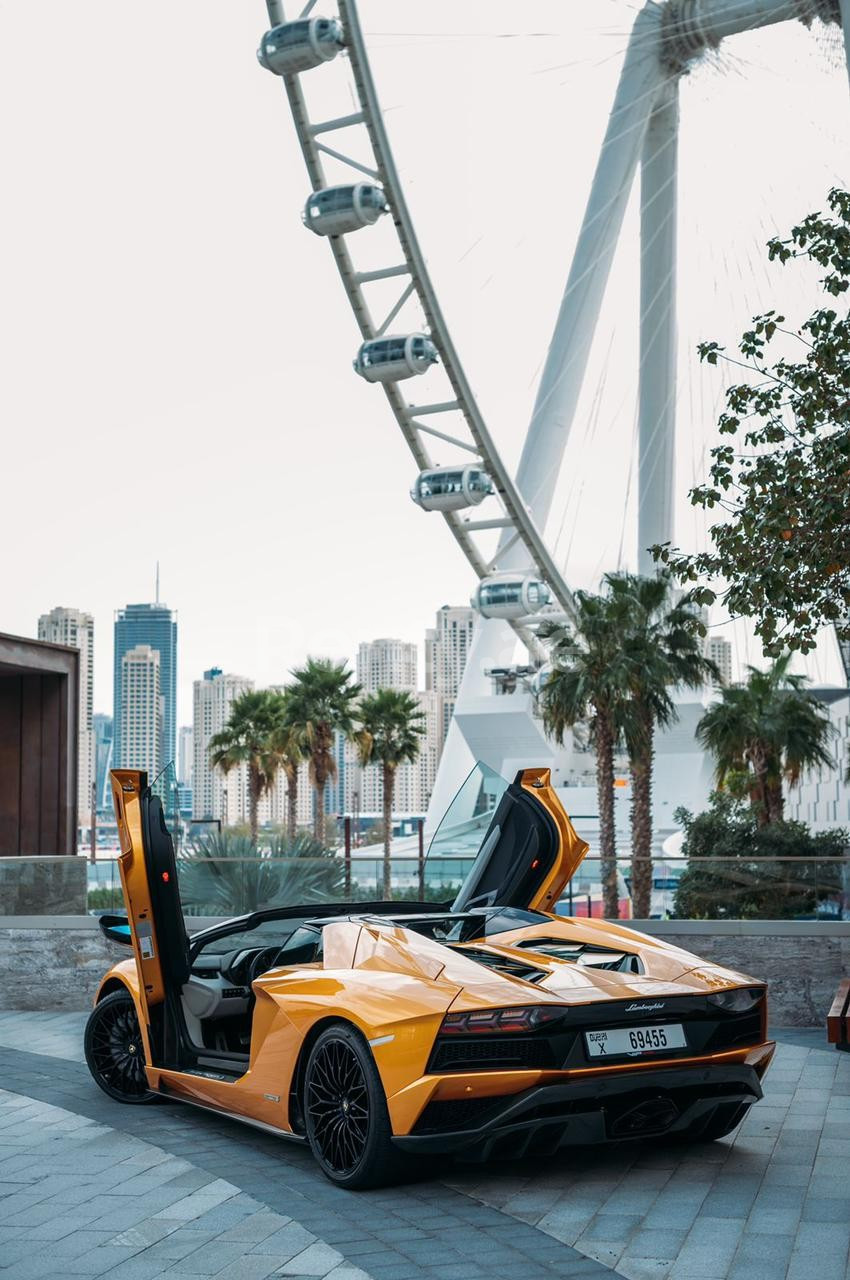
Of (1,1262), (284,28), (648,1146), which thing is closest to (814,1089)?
(648,1146)

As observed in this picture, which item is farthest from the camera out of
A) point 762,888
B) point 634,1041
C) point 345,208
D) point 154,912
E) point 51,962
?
point 345,208

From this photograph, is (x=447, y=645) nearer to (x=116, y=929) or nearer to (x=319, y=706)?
(x=319, y=706)

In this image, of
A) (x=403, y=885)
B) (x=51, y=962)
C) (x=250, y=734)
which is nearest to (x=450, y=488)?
(x=250, y=734)

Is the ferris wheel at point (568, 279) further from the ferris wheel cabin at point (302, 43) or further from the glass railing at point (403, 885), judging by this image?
the glass railing at point (403, 885)

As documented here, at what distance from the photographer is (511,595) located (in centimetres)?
4084

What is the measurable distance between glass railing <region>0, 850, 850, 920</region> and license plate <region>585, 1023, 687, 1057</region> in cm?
524

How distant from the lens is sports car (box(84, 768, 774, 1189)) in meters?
4.77

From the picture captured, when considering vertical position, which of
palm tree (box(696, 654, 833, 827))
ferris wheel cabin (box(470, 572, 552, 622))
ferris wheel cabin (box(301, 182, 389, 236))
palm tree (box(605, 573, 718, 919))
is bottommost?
palm tree (box(696, 654, 833, 827))

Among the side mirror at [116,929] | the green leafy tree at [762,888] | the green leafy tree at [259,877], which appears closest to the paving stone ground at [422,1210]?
the side mirror at [116,929]

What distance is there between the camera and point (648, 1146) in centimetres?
564

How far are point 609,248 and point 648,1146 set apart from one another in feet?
98.9

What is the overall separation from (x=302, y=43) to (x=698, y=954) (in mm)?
22564

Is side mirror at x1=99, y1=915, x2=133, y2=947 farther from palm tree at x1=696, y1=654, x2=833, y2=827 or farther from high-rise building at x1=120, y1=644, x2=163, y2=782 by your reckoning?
high-rise building at x1=120, y1=644, x2=163, y2=782

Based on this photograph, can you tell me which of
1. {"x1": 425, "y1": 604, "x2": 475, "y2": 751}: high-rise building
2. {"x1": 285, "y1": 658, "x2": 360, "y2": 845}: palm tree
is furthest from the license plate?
{"x1": 425, "y1": 604, "x2": 475, "y2": 751}: high-rise building
